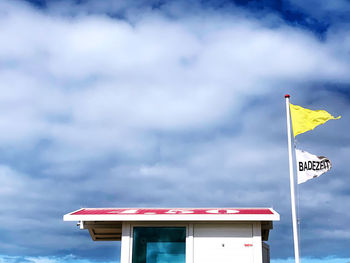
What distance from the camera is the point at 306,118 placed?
22.1 metres

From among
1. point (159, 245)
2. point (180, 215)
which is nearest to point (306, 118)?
point (180, 215)

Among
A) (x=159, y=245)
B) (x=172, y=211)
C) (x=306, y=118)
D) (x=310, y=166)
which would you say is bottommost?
(x=159, y=245)

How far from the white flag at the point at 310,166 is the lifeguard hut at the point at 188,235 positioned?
2.25 m

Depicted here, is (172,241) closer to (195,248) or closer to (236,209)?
(195,248)

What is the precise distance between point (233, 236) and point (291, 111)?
6633mm

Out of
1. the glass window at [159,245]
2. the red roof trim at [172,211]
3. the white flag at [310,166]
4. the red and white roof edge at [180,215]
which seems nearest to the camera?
the white flag at [310,166]

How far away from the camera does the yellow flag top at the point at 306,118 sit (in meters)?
21.8

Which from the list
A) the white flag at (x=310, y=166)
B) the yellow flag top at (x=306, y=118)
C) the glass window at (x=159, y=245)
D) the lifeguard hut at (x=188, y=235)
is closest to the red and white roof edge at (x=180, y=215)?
the lifeguard hut at (x=188, y=235)

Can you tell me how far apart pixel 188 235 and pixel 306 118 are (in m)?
7.96

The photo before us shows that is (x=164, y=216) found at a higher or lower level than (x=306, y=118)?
lower

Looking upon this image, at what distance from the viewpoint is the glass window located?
22094mm

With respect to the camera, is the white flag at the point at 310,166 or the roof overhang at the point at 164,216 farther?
the roof overhang at the point at 164,216

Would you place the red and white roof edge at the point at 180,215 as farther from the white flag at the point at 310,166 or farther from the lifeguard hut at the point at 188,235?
the white flag at the point at 310,166

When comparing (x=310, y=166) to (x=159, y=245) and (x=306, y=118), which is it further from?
(x=159, y=245)
